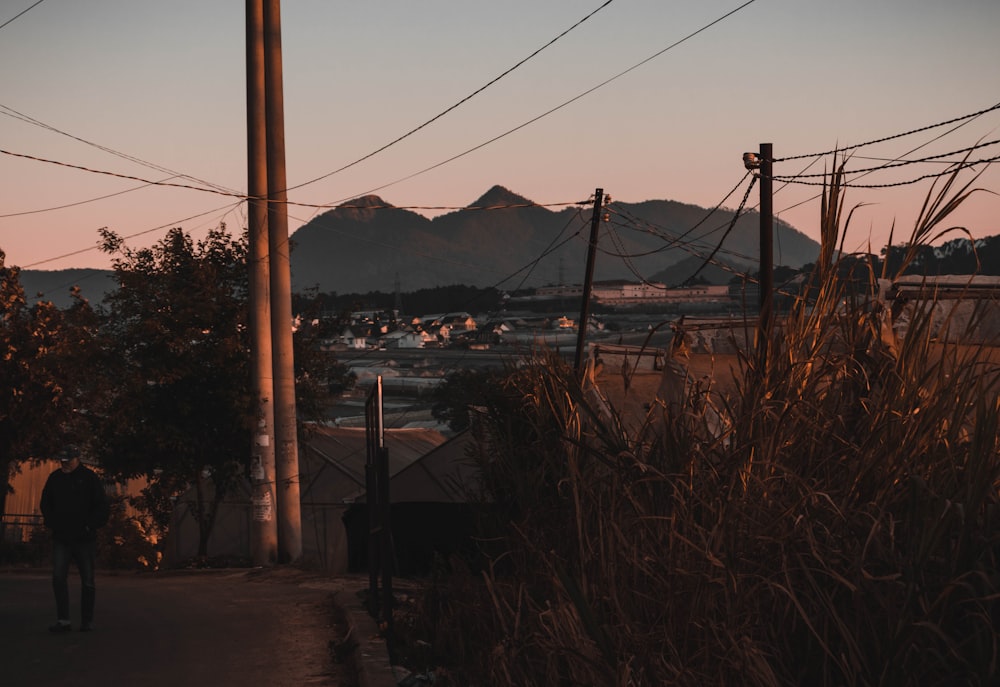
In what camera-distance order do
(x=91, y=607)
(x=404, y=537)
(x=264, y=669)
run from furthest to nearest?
(x=404, y=537) < (x=91, y=607) < (x=264, y=669)

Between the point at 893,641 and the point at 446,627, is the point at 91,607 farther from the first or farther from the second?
the point at 893,641

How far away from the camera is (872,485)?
15.0 feet

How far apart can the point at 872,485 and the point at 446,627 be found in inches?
196

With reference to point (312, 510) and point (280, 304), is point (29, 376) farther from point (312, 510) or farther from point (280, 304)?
point (280, 304)

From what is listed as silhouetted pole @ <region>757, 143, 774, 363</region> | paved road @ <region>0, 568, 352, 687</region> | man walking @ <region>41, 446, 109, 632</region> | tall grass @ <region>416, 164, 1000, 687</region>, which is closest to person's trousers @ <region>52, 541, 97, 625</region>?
man walking @ <region>41, 446, 109, 632</region>

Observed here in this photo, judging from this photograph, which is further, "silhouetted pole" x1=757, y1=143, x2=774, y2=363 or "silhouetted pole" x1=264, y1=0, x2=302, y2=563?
"silhouetted pole" x1=264, y1=0, x2=302, y2=563

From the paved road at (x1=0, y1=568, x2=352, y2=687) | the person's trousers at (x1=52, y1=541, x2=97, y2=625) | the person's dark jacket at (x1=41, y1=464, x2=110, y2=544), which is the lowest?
the paved road at (x1=0, y1=568, x2=352, y2=687)

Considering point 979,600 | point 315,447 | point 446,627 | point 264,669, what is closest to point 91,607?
point 264,669

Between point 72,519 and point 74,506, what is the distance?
4.7 inches

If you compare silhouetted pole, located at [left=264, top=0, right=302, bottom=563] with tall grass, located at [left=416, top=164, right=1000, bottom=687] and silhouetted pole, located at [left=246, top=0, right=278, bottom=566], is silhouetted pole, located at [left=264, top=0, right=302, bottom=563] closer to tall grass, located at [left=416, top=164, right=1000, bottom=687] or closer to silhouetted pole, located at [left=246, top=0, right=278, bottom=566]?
silhouetted pole, located at [left=246, top=0, right=278, bottom=566]

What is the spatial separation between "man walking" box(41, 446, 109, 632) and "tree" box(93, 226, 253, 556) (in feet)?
38.5

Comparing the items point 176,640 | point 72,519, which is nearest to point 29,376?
point 72,519

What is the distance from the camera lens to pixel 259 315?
19062 mm

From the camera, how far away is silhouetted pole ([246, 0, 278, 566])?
19.1 metres
